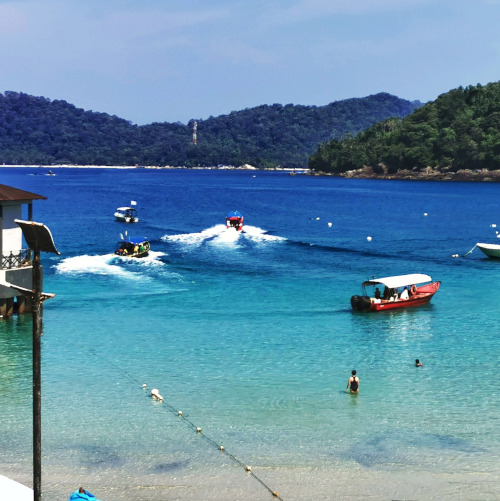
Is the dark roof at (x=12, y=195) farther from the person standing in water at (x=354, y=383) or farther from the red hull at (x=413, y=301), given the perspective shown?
the red hull at (x=413, y=301)

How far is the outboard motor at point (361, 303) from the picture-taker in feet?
185

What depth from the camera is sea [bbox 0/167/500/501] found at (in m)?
29.1

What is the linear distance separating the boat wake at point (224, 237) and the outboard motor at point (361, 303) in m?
40.6

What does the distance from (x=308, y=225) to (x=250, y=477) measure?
4022 inches

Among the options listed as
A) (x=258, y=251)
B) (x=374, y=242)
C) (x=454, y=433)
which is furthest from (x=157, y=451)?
(x=374, y=242)

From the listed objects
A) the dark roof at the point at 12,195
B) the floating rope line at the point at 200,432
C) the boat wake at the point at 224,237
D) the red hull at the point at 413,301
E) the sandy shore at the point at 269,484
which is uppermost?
the dark roof at the point at 12,195

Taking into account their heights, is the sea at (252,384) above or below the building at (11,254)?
below

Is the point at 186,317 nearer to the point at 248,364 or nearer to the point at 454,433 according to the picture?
the point at 248,364

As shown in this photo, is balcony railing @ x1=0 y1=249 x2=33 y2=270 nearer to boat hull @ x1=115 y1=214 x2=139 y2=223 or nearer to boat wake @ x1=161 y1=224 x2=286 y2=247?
boat wake @ x1=161 y1=224 x2=286 y2=247

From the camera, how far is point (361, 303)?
5666cm

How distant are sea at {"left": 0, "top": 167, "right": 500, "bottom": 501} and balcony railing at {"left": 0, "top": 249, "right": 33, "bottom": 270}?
3573 mm

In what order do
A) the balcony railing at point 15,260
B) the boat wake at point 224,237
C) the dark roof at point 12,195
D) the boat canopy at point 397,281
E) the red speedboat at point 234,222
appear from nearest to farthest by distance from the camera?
the dark roof at point 12,195 < the balcony railing at point 15,260 < the boat canopy at point 397,281 < the boat wake at point 224,237 < the red speedboat at point 234,222

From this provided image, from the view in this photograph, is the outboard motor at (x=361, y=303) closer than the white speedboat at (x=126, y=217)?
Yes

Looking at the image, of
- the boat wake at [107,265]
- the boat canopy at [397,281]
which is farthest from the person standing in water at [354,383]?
the boat wake at [107,265]
